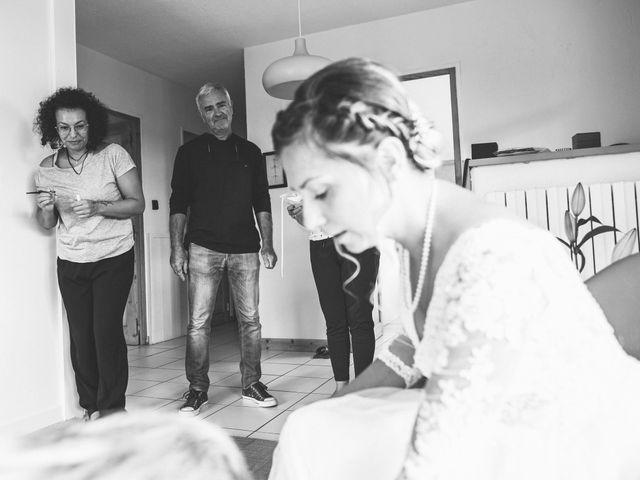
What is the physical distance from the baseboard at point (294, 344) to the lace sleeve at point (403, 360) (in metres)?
3.69

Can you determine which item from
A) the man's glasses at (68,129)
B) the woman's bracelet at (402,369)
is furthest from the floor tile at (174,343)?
the woman's bracelet at (402,369)

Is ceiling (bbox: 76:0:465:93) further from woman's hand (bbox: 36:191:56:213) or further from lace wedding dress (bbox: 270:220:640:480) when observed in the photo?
lace wedding dress (bbox: 270:220:640:480)

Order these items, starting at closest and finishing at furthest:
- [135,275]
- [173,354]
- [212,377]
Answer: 1. [212,377]
2. [173,354]
3. [135,275]

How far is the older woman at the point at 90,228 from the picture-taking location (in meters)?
2.62

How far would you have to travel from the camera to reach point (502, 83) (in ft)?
14.2

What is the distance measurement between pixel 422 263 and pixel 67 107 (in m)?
2.28

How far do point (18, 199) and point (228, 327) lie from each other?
3.89 m

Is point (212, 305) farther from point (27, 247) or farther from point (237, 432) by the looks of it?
point (27, 247)

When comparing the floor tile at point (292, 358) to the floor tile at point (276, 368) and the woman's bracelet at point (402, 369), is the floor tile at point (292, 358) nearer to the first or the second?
the floor tile at point (276, 368)

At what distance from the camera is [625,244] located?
2.23 meters

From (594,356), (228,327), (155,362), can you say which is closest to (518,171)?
(594,356)

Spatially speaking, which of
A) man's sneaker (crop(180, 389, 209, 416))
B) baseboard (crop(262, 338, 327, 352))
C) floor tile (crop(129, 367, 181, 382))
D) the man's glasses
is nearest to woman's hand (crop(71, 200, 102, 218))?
the man's glasses

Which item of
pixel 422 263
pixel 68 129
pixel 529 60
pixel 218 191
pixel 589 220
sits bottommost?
pixel 422 263

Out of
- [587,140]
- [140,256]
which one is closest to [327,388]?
[587,140]
